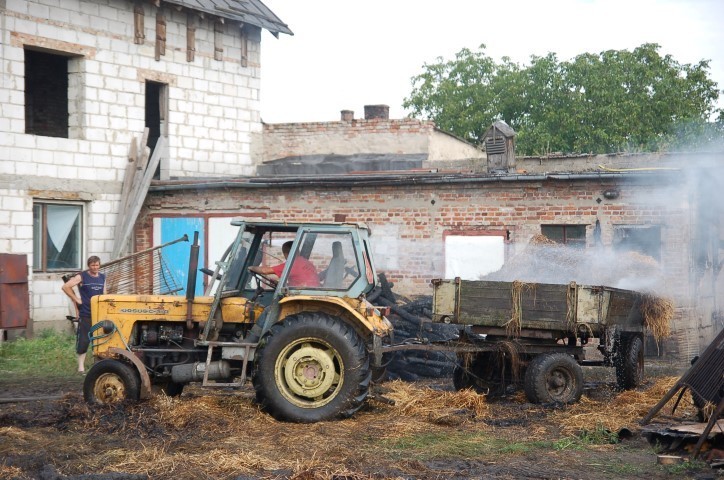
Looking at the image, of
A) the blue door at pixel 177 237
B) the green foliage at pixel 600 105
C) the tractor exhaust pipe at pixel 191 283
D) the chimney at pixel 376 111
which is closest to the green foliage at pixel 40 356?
the blue door at pixel 177 237

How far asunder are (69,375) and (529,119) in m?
30.7

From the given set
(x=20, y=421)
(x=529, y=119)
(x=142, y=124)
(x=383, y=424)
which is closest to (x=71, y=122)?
(x=142, y=124)

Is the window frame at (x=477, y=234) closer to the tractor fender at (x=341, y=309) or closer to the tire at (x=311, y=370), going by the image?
the tractor fender at (x=341, y=309)

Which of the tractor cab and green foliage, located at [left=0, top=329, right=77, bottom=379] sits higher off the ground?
the tractor cab

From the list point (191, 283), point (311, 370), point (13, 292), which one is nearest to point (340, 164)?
point (13, 292)

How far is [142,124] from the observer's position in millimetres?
21078

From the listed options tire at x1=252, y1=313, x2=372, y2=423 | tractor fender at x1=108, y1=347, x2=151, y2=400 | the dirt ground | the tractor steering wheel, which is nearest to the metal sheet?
the dirt ground

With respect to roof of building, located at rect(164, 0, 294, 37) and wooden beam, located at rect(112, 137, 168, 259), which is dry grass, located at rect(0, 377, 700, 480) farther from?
roof of building, located at rect(164, 0, 294, 37)

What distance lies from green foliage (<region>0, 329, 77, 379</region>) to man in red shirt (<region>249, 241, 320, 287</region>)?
5.28m

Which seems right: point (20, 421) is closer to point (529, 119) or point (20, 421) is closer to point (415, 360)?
point (415, 360)

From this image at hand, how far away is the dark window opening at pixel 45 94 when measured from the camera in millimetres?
22562

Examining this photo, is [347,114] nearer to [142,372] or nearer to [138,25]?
[138,25]

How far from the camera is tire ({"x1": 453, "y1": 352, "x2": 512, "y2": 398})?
1137 centimetres

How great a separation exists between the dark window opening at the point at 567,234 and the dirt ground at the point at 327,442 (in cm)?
547
